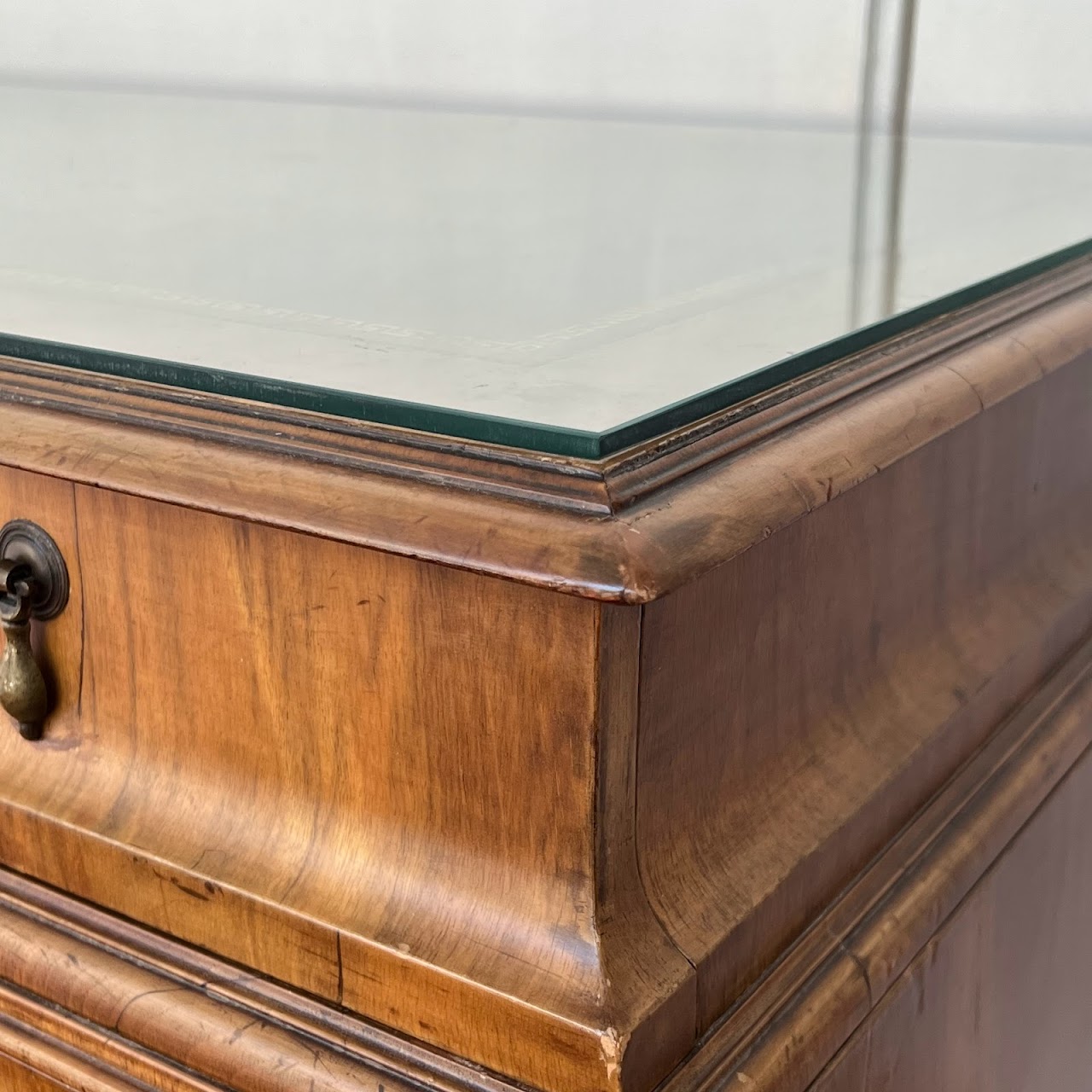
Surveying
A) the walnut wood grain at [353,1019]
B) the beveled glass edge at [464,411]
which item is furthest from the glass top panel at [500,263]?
the walnut wood grain at [353,1019]

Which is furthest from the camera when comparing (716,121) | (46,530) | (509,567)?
(716,121)

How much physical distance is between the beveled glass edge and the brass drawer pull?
52 millimetres

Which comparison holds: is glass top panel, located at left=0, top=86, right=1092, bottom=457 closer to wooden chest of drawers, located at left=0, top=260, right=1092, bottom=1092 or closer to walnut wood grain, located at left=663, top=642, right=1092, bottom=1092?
wooden chest of drawers, located at left=0, top=260, right=1092, bottom=1092

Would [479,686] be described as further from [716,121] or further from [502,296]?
[716,121]

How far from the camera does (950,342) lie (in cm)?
42

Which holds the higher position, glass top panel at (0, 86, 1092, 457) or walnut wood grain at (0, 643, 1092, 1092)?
glass top panel at (0, 86, 1092, 457)

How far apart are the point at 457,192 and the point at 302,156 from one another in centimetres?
18

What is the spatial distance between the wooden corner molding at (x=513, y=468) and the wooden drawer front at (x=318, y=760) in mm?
21

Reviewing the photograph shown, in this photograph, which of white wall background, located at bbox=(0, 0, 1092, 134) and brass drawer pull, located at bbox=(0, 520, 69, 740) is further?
white wall background, located at bbox=(0, 0, 1092, 134)

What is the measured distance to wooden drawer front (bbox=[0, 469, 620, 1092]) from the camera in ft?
1.04

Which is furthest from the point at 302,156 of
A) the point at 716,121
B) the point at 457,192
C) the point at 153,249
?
the point at 716,121

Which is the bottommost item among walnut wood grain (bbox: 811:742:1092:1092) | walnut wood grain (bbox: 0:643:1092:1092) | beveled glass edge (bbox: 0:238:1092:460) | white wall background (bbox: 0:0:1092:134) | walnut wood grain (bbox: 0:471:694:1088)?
walnut wood grain (bbox: 811:742:1092:1092)

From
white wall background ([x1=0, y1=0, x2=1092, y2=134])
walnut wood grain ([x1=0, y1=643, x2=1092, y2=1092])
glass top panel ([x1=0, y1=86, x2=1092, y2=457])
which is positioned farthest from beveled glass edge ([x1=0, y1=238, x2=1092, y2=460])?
white wall background ([x1=0, y1=0, x2=1092, y2=134])

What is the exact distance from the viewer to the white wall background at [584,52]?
93cm
